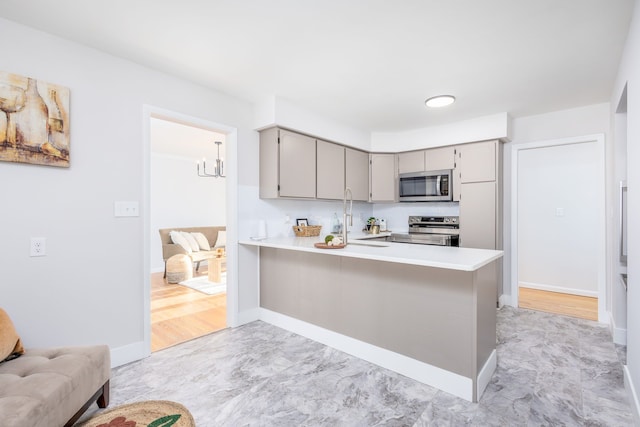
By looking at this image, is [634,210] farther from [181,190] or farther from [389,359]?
[181,190]

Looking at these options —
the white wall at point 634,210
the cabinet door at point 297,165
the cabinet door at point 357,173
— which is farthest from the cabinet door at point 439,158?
the white wall at point 634,210

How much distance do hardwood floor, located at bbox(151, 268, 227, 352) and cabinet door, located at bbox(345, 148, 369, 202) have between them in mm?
2314

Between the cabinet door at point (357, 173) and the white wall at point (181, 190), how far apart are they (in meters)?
2.25

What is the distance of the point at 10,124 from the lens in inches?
74.5

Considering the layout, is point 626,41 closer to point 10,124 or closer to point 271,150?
point 271,150

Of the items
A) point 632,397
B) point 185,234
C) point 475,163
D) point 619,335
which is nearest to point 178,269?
point 185,234

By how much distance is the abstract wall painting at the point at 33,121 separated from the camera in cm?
188

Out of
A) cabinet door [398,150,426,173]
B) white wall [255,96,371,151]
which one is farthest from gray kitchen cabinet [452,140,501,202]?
white wall [255,96,371,151]

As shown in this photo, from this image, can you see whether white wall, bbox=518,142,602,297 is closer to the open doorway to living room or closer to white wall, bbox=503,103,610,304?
white wall, bbox=503,103,610,304

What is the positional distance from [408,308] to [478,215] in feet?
6.97

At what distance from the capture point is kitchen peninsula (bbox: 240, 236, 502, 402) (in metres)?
1.95

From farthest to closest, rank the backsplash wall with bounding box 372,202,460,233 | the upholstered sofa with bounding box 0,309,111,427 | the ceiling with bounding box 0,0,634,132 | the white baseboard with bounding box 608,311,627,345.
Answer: the backsplash wall with bounding box 372,202,460,233 → the white baseboard with bounding box 608,311,627,345 → the ceiling with bounding box 0,0,634,132 → the upholstered sofa with bounding box 0,309,111,427

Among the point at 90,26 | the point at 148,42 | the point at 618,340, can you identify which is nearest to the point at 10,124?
the point at 90,26

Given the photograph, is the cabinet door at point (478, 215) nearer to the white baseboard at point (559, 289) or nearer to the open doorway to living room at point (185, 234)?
the white baseboard at point (559, 289)
